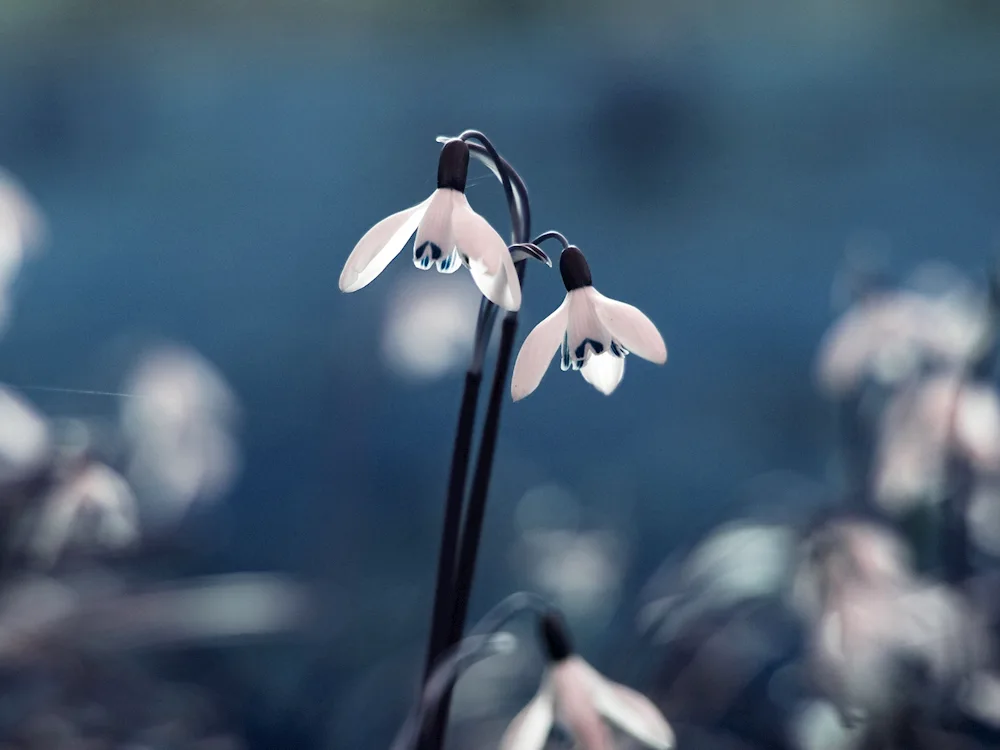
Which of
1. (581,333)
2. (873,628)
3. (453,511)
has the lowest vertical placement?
(873,628)

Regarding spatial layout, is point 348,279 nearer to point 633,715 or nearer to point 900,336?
point 633,715

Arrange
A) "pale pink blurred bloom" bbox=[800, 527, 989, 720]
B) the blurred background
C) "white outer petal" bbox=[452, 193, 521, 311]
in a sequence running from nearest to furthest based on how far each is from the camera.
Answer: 1. "white outer petal" bbox=[452, 193, 521, 311]
2. "pale pink blurred bloom" bbox=[800, 527, 989, 720]
3. the blurred background

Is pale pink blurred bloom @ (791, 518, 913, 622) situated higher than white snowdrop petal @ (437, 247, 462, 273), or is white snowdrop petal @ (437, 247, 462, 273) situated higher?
white snowdrop petal @ (437, 247, 462, 273)

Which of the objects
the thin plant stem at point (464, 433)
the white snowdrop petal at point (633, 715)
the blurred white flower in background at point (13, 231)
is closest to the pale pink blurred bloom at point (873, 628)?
the white snowdrop petal at point (633, 715)

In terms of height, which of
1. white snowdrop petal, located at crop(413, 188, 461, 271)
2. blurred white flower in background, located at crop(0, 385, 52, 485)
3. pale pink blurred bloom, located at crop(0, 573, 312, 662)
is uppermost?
white snowdrop petal, located at crop(413, 188, 461, 271)

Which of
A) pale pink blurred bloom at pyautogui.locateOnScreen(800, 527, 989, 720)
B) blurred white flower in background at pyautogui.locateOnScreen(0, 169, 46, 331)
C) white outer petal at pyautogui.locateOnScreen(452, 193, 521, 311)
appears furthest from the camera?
blurred white flower in background at pyautogui.locateOnScreen(0, 169, 46, 331)

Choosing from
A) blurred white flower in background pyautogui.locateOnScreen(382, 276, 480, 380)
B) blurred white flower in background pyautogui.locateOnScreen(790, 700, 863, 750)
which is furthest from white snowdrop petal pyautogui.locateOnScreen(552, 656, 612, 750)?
blurred white flower in background pyautogui.locateOnScreen(382, 276, 480, 380)

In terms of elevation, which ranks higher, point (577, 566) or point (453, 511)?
point (453, 511)

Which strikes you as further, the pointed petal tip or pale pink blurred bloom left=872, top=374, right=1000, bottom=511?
pale pink blurred bloom left=872, top=374, right=1000, bottom=511

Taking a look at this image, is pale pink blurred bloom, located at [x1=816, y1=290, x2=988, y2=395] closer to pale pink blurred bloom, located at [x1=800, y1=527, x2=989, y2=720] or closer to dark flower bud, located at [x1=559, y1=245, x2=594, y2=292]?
pale pink blurred bloom, located at [x1=800, y1=527, x2=989, y2=720]

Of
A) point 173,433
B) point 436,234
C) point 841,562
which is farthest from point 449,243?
point 173,433
